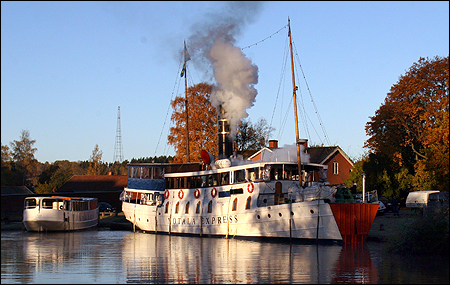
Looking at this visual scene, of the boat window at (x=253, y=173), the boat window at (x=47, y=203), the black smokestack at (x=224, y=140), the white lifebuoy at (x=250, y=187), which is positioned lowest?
the boat window at (x=47, y=203)

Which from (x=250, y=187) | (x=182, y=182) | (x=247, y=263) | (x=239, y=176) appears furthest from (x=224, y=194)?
(x=247, y=263)

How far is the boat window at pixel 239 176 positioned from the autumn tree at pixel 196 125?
2317 cm

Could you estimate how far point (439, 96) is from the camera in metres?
47.1

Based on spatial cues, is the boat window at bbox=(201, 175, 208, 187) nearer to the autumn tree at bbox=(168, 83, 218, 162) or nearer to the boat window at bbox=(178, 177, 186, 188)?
the boat window at bbox=(178, 177, 186, 188)

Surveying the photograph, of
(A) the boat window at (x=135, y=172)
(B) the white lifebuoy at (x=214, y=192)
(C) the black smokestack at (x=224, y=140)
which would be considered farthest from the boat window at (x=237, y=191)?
(A) the boat window at (x=135, y=172)

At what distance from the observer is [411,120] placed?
174ft

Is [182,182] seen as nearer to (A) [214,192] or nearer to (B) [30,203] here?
(A) [214,192]

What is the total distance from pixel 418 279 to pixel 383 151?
35825mm

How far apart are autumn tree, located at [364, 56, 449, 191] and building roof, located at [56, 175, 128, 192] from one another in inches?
1460

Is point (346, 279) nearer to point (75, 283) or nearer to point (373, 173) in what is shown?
point (75, 283)

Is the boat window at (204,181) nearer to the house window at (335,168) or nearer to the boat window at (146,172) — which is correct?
the boat window at (146,172)

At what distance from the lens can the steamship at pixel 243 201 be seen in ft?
108

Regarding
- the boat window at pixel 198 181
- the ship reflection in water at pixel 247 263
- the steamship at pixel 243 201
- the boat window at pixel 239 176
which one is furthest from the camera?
the boat window at pixel 198 181

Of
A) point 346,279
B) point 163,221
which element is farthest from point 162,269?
point 163,221
